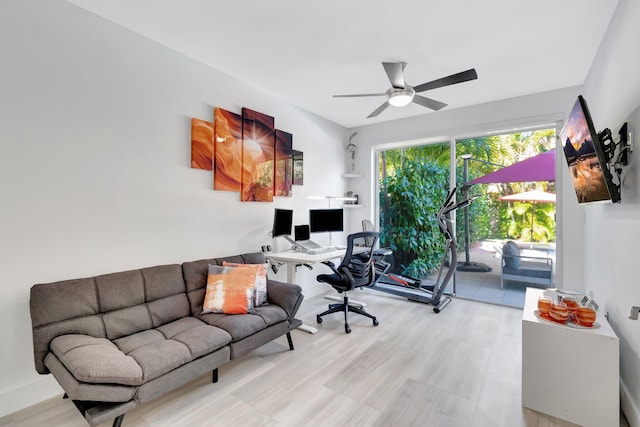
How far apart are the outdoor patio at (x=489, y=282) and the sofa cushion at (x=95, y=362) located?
13.5ft

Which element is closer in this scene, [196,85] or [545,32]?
[545,32]

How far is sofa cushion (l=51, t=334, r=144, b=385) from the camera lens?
5.12 ft

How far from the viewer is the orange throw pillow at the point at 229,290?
2566mm

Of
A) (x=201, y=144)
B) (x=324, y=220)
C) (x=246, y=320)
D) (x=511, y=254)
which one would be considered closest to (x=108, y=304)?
(x=246, y=320)

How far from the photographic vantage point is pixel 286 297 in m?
2.79

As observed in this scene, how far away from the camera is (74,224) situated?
7.34 ft

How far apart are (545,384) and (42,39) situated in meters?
4.11

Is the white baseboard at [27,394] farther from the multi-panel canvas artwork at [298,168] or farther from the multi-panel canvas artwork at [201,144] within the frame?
the multi-panel canvas artwork at [298,168]

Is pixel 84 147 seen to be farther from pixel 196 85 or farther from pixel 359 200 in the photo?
pixel 359 200

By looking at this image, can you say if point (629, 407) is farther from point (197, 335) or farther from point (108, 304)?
point (108, 304)

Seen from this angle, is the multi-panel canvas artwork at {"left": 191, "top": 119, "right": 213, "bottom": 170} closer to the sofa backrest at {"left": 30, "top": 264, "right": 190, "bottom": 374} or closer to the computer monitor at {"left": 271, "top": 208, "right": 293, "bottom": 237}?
the computer monitor at {"left": 271, "top": 208, "right": 293, "bottom": 237}

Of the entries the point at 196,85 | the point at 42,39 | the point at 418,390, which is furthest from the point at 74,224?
the point at 418,390

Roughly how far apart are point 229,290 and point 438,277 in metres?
2.86

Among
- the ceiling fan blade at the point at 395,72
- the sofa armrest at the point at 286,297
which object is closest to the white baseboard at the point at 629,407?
the sofa armrest at the point at 286,297
